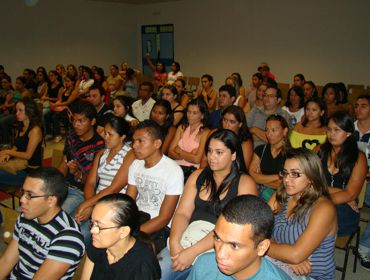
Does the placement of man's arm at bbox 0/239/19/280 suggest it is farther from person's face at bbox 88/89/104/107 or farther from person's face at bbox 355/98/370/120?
person's face at bbox 355/98/370/120

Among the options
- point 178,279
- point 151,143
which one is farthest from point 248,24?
point 178,279

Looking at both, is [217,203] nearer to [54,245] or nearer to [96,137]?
[54,245]

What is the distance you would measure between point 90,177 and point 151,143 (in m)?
0.80

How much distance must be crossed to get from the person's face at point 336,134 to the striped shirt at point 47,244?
6.97 ft

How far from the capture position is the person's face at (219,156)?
2.34m

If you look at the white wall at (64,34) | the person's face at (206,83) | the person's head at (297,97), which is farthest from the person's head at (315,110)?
the white wall at (64,34)

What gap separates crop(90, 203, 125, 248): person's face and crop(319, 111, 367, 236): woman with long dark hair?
175cm

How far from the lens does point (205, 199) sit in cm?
234

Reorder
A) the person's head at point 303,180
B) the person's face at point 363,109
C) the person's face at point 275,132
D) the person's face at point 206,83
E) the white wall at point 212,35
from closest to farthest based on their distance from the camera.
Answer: the person's head at point 303,180, the person's face at point 275,132, the person's face at point 363,109, the person's face at point 206,83, the white wall at point 212,35

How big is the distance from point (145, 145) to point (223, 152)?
0.63 meters

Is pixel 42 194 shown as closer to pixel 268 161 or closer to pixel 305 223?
pixel 305 223

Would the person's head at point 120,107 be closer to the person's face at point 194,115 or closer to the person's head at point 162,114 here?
the person's head at point 162,114

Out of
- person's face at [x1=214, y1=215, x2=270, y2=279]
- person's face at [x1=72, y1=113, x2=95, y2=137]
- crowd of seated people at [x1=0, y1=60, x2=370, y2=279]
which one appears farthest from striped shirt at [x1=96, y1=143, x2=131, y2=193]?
person's face at [x1=214, y1=215, x2=270, y2=279]

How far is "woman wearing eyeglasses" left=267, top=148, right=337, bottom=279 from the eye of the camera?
193 centimetres
